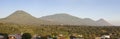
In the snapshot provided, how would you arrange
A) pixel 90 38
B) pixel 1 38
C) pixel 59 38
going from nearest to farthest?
pixel 1 38 < pixel 59 38 < pixel 90 38

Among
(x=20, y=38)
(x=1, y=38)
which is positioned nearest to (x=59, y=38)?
(x=20, y=38)

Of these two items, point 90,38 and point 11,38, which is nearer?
point 11,38

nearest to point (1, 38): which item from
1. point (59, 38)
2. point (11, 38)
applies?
point (11, 38)

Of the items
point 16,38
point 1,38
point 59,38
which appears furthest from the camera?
point 59,38

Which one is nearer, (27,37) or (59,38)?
(27,37)

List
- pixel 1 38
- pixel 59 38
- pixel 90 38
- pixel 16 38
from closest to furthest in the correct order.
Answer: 1. pixel 1 38
2. pixel 16 38
3. pixel 59 38
4. pixel 90 38

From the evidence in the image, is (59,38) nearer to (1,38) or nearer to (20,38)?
(20,38)

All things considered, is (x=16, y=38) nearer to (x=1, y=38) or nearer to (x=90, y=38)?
(x=1, y=38)

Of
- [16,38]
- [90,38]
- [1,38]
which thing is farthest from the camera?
[90,38]

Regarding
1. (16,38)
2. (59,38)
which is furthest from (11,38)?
(59,38)
